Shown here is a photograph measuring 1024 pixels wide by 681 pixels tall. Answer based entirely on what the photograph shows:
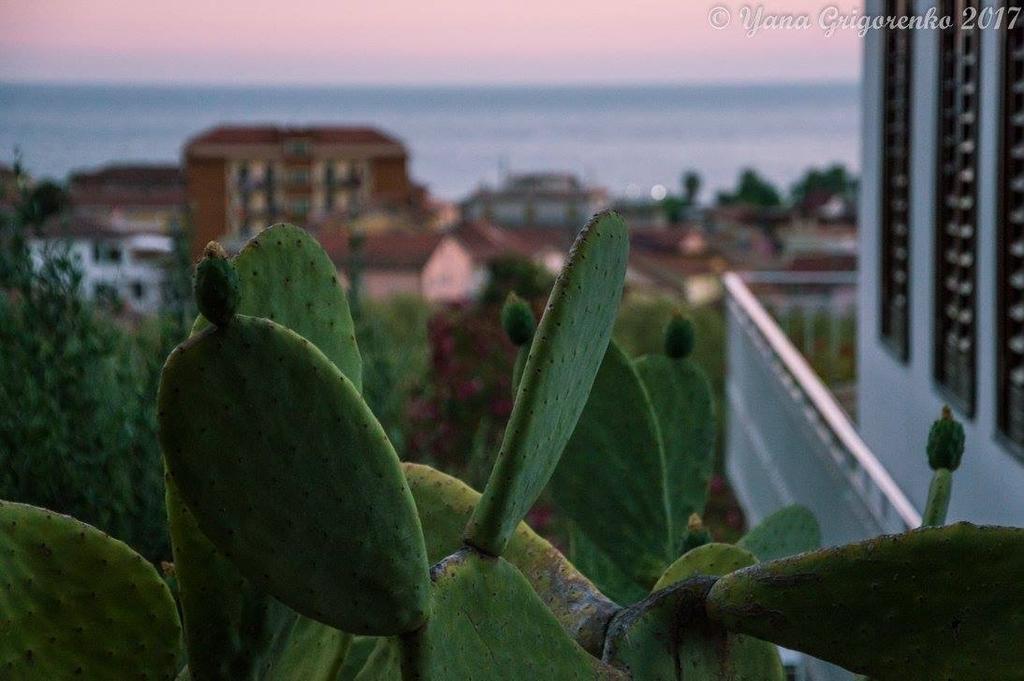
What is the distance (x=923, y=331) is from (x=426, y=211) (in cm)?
4403

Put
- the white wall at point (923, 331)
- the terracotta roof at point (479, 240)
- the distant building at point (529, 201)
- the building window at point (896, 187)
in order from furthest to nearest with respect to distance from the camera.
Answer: the distant building at point (529, 201)
the terracotta roof at point (479, 240)
the building window at point (896, 187)
the white wall at point (923, 331)

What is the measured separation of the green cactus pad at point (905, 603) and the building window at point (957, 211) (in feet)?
11.2

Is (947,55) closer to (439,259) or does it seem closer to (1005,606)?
(1005,606)

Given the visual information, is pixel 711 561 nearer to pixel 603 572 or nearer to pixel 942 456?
pixel 942 456

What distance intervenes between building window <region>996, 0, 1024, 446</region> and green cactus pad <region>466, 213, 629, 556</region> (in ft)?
9.72

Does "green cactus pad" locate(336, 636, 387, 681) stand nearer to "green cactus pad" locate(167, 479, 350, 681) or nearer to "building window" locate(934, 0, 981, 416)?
"green cactus pad" locate(167, 479, 350, 681)

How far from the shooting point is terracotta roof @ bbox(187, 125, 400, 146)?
188ft

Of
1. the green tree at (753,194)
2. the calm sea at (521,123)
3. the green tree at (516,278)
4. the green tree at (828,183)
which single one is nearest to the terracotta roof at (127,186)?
the calm sea at (521,123)

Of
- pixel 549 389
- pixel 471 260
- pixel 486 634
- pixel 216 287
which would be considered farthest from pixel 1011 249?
pixel 471 260

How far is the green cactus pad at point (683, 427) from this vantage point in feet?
8.28

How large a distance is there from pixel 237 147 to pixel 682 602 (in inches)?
2243

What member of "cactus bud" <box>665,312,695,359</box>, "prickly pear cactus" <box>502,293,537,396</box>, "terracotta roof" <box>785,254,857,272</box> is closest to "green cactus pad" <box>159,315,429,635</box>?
"prickly pear cactus" <box>502,293,537,396</box>

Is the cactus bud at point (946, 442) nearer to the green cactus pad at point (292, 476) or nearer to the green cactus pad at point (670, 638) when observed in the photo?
the green cactus pad at point (670, 638)

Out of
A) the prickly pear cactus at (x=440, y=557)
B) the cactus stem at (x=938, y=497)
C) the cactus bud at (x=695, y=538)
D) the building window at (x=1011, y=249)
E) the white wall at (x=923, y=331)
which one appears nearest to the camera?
the prickly pear cactus at (x=440, y=557)
